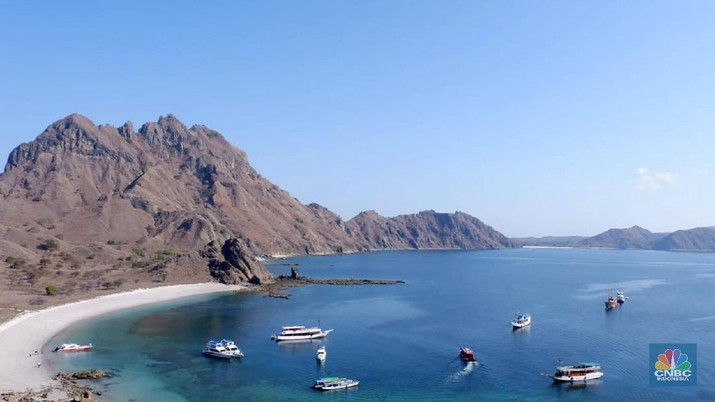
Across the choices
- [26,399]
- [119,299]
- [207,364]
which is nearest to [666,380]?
[207,364]

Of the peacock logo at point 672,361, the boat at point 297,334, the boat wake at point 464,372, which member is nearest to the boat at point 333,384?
the boat wake at point 464,372

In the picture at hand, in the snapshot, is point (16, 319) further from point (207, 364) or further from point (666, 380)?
point (666, 380)

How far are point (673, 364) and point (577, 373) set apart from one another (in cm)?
1800

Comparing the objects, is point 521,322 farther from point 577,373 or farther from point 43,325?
point 43,325

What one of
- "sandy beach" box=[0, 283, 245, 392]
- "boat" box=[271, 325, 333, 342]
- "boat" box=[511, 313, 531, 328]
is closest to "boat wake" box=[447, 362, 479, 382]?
"boat" box=[271, 325, 333, 342]

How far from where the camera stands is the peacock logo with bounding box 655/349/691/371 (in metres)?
77.9

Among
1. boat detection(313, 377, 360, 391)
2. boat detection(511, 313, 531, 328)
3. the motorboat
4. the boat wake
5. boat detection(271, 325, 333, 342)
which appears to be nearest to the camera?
boat detection(313, 377, 360, 391)

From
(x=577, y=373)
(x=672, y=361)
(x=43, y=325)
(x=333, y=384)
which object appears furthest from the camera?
(x=43, y=325)

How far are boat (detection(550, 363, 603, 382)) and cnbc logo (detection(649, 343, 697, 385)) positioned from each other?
701 cm

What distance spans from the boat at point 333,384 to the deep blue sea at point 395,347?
977mm

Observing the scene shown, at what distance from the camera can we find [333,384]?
67812 mm

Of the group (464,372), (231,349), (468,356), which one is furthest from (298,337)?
(464,372)

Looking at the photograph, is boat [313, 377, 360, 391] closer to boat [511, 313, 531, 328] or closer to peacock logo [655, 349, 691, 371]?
peacock logo [655, 349, 691, 371]

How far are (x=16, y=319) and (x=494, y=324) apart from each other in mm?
93442
